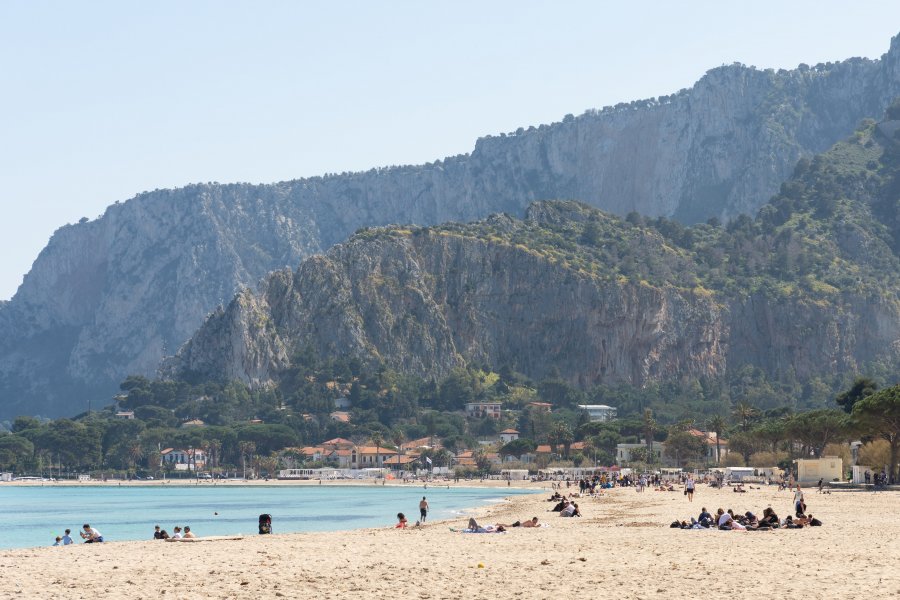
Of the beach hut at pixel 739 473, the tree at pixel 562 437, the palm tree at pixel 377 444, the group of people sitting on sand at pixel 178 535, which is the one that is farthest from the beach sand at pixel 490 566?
the palm tree at pixel 377 444

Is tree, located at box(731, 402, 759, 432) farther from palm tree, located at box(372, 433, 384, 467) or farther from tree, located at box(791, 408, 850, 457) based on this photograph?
palm tree, located at box(372, 433, 384, 467)

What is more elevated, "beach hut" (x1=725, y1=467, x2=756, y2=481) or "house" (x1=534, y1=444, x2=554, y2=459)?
"house" (x1=534, y1=444, x2=554, y2=459)

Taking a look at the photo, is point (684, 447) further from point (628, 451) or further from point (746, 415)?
point (628, 451)

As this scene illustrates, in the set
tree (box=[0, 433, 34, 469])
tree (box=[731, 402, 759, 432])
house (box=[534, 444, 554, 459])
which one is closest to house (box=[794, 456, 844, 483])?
tree (box=[731, 402, 759, 432])

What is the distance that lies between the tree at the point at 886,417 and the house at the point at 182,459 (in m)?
129

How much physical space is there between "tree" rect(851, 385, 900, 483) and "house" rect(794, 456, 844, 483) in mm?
6374

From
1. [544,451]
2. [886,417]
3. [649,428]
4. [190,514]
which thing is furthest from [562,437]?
[886,417]

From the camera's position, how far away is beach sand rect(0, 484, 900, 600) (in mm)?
26125

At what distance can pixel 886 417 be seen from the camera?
246 feet

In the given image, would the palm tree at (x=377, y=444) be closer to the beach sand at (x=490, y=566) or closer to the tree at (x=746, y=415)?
the tree at (x=746, y=415)

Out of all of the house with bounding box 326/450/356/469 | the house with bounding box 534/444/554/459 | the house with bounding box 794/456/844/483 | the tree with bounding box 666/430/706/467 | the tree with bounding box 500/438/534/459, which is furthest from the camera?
the house with bounding box 326/450/356/469

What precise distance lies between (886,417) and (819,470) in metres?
10.9

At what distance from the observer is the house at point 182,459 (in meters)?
192

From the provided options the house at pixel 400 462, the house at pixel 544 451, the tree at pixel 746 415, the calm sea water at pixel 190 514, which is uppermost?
the tree at pixel 746 415
